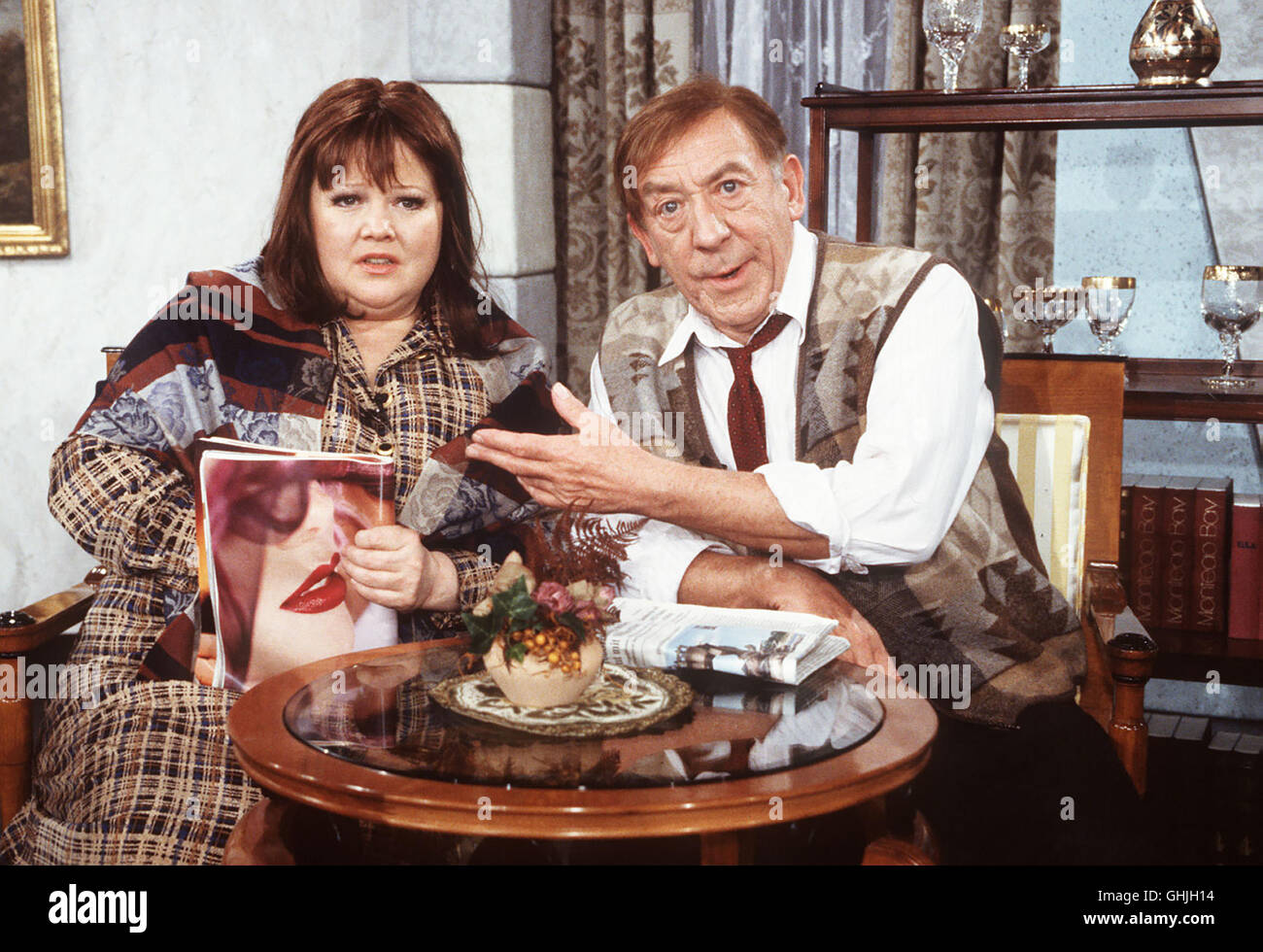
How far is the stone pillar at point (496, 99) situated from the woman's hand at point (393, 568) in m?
0.64

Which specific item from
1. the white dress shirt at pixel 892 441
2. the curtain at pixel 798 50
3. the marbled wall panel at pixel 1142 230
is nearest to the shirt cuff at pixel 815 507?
the white dress shirt at pixel 892 441


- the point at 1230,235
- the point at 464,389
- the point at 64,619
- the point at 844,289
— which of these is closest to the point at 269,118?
the point at 464,389

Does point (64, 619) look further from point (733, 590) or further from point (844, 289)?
point (844, 289)

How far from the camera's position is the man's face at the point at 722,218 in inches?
78.7

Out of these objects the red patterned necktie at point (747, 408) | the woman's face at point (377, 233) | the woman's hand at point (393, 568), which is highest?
the woman's face at point (377, 233)

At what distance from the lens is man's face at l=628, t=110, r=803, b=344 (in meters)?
2.00

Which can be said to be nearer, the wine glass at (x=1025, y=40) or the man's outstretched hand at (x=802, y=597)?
the man's outstretched hand at (x=802, y=597)

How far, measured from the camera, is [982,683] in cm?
198

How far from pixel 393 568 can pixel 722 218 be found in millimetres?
758

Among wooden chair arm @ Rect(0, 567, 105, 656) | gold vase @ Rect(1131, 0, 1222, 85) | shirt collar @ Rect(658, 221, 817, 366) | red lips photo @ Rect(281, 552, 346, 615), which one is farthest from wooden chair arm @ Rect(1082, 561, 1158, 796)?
wooden chair arm @ Rect(0, 567, 105, 656)

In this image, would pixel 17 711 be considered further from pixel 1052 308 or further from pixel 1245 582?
pixel 1245 582

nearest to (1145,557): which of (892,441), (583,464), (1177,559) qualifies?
(1177,559)

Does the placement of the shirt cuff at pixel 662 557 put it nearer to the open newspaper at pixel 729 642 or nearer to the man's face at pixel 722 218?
the open newspaper at pixel 729 642

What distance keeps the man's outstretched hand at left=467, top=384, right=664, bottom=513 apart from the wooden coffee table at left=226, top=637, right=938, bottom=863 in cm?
39
